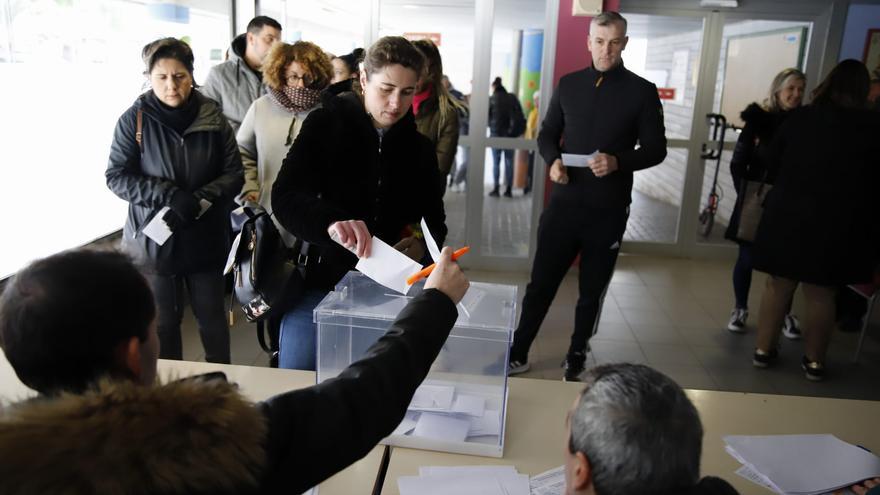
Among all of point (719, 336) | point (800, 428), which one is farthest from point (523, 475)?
point (719, 336)

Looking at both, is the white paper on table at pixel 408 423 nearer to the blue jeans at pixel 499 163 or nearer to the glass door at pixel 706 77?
the blue jeans at pixel 499 163

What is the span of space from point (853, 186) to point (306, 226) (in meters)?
2.95

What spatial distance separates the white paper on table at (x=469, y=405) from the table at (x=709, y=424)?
9 cm

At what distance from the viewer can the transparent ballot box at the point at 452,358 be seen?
1.60 m

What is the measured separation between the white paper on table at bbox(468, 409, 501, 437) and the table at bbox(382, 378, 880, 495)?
0.17ft

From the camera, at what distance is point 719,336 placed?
444cm

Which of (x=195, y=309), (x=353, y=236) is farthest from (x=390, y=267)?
(x=195, y=309)

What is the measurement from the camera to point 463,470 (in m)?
1.52

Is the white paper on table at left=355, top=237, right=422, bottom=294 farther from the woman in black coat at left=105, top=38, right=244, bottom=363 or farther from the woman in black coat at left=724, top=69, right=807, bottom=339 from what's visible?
the woman in black coat at left=724, top=69, right=807, bottom=339

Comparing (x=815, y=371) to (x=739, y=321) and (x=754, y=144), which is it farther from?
(x=754, y=144)

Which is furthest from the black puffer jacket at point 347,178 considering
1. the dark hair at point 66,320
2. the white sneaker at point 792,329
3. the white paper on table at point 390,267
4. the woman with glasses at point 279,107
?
the white sneaker at point 792,329

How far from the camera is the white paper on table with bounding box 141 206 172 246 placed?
2.78 m

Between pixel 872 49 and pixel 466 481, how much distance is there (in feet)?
21.4

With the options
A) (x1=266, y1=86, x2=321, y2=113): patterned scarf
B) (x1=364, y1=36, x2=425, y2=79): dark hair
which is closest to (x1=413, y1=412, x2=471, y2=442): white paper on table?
(x1=364, y1=36, x2=425, y2=79): dark hair
